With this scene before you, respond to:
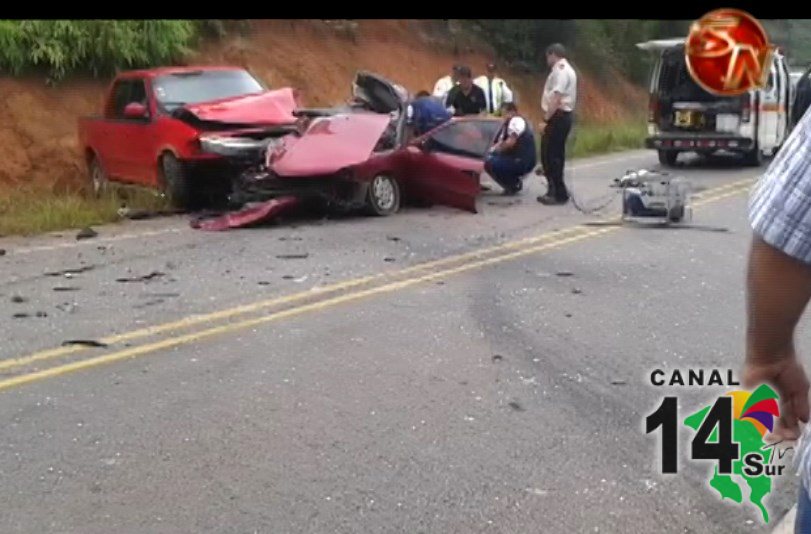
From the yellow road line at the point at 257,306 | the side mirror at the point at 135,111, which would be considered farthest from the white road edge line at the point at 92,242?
the yellow road line at the point at 257,306

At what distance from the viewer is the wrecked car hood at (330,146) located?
725 cm

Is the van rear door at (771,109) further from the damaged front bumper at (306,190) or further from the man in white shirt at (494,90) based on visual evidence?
the damaged front bumper at (306,190)

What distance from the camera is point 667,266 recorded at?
190 inches

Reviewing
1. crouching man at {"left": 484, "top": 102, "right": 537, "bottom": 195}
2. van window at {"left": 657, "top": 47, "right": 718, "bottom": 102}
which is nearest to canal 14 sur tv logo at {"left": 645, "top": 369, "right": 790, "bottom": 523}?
van window at {"left": 657, "top": 47, "right": 718, "bottom": 102}

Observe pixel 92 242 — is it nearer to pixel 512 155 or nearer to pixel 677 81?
pixel 512 155

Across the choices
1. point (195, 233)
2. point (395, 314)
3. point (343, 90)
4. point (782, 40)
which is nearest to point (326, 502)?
point (782, 40)

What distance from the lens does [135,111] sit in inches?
289

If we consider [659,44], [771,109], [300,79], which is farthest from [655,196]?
[659,44]

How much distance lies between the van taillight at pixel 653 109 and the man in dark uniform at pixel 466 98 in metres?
1.40

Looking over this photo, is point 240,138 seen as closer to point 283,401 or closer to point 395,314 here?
point 395,314

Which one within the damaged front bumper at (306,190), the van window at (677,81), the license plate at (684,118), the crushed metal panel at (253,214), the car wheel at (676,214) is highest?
the van window at (677,81)

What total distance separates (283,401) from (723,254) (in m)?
1.59

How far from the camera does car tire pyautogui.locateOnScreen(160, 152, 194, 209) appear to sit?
21.8ft

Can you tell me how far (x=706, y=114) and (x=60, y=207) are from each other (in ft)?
19.2
